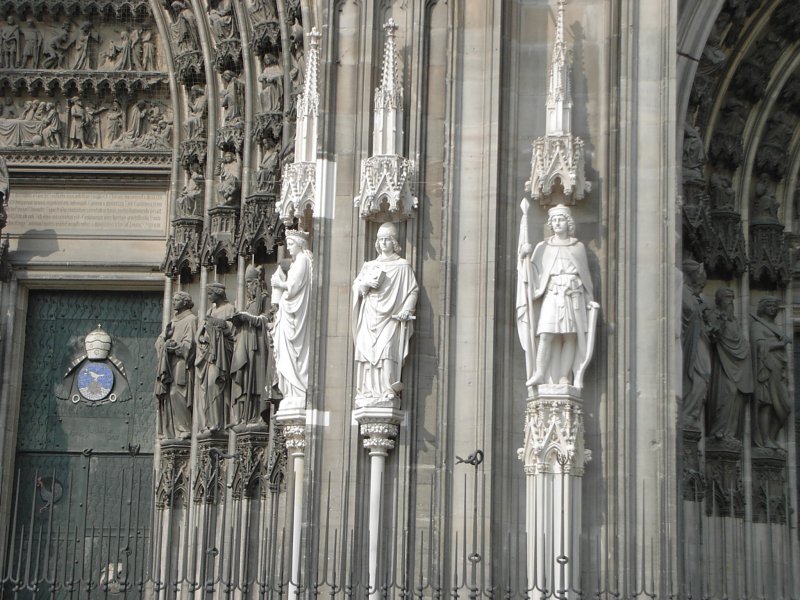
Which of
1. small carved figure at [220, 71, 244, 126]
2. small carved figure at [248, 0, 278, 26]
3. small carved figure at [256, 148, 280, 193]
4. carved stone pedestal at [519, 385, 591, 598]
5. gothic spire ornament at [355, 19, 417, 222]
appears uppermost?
small carved figure at [248, 0, 278, 26]

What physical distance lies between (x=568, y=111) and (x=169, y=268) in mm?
6344

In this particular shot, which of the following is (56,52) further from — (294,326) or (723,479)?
(723,479)

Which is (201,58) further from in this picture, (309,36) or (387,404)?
(387,404)

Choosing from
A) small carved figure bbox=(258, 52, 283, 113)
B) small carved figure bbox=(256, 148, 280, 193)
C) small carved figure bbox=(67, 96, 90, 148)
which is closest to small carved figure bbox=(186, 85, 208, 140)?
small carved figure bbox=(258, 52, 283, 113)

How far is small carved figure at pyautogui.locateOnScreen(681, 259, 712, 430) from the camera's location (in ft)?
61.1

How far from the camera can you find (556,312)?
15617mm

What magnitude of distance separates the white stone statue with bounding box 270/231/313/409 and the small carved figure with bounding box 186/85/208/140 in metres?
4.68

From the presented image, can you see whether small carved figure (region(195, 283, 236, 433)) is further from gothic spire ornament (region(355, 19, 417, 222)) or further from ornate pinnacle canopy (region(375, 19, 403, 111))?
ornate pinnacle canopy (region(375, 19, 403, 111))

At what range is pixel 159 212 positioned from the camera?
21953 mm

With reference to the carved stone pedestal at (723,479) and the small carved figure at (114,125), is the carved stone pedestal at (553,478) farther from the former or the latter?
the small carved figure at (114,125)

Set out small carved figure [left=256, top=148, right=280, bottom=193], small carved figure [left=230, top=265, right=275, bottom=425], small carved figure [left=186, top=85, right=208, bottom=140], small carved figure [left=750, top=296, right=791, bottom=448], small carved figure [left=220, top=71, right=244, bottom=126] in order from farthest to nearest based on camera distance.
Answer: small carved figure [left=186, top=85, right=208, bottom=140]
small carved figure [left=220, top=71, right=244, bottom=126]
small carved figure [left=256, top=148, right=280, bottom=193]
small carved figure [left=750, top=296, right=791, bottom=448]
small carved figure [left=230, top=265, right=275, bottom=425]

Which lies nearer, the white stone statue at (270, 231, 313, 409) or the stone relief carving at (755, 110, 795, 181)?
the white stone statue at (270, 231, 313, 409)

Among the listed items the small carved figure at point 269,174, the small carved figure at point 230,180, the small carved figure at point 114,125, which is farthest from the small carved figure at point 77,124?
the small carved figure at point 269,174

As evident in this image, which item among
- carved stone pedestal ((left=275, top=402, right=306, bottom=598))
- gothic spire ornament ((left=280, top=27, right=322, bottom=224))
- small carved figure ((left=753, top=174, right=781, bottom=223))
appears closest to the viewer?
carved stone pedestal ((left=275, top=402, right=306, bottom=598))
